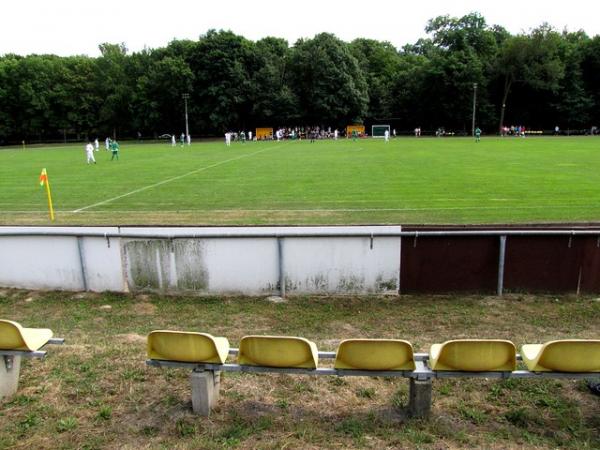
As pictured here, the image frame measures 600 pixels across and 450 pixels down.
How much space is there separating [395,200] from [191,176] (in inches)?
476

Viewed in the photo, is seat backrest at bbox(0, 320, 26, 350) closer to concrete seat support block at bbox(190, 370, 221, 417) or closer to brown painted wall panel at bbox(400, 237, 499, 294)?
concrete seat support block at bbox(190, 370, 221, 417)

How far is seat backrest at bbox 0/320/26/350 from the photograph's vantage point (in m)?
4.79

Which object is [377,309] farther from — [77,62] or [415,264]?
[77,62]

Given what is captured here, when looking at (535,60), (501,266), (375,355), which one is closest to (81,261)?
(375,355)

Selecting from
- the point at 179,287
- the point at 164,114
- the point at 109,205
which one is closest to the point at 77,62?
the point at 164,114

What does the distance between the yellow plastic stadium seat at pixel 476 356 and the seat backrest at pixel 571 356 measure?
0.88 ft

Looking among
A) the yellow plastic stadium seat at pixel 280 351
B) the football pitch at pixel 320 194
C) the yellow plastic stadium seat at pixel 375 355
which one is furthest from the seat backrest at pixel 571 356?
the football pitch at pixel 320 194

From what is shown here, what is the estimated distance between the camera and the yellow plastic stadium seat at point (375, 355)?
4391mm

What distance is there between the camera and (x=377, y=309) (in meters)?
7.96

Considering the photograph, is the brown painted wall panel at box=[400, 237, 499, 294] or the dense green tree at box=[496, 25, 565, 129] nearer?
the brown painted wall panel at box=[400, 237, 499, 294]

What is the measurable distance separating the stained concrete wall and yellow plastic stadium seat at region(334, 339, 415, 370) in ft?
12.9

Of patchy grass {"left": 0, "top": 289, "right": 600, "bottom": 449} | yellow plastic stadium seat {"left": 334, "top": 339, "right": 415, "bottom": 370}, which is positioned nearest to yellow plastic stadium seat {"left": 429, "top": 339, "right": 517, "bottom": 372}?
yellow plastic stadium seat {"left": 334, "top": 339, "right": 415, "bottom": 370}

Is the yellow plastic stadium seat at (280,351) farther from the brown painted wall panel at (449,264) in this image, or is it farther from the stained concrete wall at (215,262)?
the brown painted wall panel at (449,264)

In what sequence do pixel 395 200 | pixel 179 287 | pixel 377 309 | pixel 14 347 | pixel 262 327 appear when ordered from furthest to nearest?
pixel 395 200, pixel 179 287, pixel 377 309, pixel 262 327, pixel 14 347
